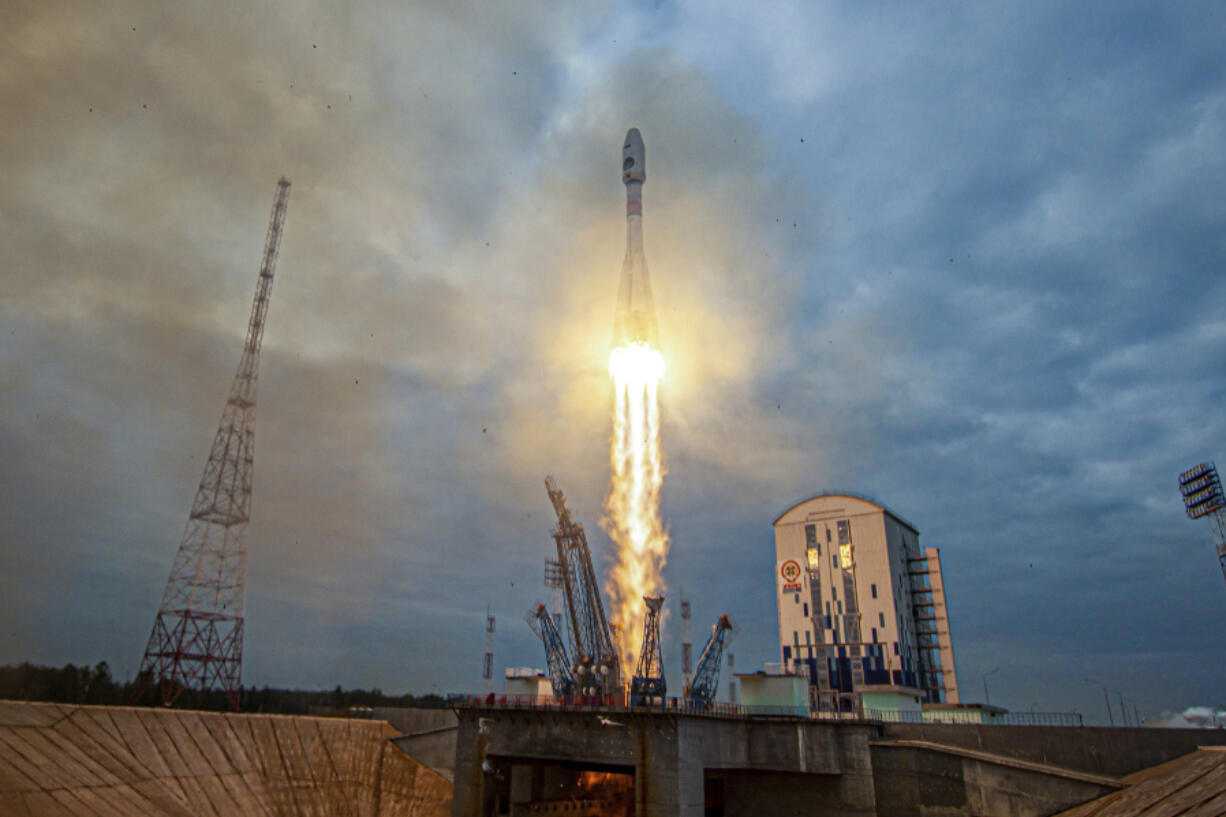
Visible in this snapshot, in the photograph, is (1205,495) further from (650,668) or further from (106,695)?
(106,695)

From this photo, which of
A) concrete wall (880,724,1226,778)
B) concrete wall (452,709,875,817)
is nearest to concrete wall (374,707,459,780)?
concrete wall (452,709,875,817)

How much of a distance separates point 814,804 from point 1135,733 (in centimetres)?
1802

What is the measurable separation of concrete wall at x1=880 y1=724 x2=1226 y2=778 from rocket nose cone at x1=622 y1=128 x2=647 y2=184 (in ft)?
148

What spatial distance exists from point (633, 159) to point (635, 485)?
27.1 metres

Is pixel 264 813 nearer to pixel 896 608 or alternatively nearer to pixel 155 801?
pixel 155 801

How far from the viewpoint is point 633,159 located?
56625 millimetres

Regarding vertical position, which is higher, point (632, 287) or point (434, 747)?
point (632, 287)

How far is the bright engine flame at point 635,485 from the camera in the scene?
53.8 metres

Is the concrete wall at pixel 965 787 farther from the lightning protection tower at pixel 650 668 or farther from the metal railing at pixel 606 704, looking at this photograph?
the lightning protection tower at pixel 650 668

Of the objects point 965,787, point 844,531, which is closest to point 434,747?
point 965,787

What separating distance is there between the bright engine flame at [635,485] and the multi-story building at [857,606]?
24.2 m

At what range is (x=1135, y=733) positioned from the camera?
36.2 m

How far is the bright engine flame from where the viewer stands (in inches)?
2120

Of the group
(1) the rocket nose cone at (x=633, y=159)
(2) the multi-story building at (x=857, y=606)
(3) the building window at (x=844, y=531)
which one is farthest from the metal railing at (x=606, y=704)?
(1) the rocket nose cone at (x=633, y=159)
